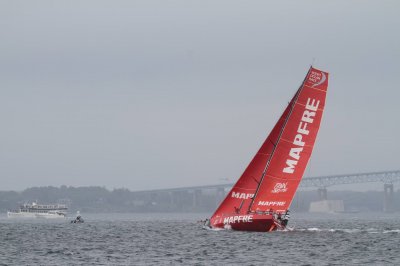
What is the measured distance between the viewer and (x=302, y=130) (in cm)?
5634

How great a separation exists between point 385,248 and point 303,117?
9.87 meters

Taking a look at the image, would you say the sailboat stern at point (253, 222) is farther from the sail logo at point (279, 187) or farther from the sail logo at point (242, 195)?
the sail logo at point (279, 187)

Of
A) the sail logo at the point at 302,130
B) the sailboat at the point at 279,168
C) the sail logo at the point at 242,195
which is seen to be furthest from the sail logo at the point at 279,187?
the sail logo at the point at 242,195

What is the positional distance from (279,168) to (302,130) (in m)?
2.85

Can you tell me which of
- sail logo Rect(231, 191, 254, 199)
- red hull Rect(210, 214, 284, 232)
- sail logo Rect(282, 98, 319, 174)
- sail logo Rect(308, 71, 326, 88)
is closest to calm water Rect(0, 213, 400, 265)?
red hull Rect(210, 214, 284, 232)

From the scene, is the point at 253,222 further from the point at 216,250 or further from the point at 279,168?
the point at 216,250

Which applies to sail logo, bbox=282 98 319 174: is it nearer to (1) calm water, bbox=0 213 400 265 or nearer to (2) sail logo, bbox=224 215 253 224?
(2) sail logo, bbox=224 215 253 224

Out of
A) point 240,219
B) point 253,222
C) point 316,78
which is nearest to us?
point 316,78

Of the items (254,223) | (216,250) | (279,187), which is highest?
(279,187)

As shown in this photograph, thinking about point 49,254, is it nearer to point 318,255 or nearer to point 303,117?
point 318,255

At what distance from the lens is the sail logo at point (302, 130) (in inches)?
2212

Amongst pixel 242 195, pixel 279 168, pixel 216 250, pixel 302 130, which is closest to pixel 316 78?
pixel 302 130

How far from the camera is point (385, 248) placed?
166ft

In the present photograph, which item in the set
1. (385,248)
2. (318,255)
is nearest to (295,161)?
(385,248)
